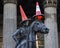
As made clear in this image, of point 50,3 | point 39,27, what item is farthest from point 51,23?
point 39,27

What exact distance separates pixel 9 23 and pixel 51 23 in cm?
337

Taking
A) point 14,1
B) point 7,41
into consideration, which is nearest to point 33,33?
point 7,41

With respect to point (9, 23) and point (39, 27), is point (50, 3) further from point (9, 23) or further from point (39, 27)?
point (39, 27)

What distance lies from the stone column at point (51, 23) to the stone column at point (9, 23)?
2579mm

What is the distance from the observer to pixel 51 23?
68.1 ft

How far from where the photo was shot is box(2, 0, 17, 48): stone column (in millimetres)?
19672

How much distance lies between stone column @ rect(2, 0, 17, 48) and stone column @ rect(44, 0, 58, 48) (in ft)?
8.46

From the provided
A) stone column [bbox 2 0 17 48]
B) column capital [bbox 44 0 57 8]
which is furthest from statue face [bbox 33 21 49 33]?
column capital [bbox 44 0 57 8]

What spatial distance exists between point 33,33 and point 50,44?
14.5 meters

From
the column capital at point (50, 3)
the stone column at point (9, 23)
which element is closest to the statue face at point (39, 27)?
the stone column at point (9, 23)

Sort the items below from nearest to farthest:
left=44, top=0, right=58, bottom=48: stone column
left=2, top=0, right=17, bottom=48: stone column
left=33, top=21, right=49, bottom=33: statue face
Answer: left=33, top=21, right=49, bottom=33: statue face → left=2, top=0, right=17, bottom=48: stone column → left=44, top=0, right=58, bottom=48: stone column

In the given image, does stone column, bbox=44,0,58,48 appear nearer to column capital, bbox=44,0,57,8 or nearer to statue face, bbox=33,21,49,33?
column capital, bbox=44,0,57,8

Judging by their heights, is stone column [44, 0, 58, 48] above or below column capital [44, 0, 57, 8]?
below

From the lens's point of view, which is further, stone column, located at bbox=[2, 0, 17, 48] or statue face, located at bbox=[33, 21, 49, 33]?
stone column, located at bbox=[2, 0, 17, 48]
